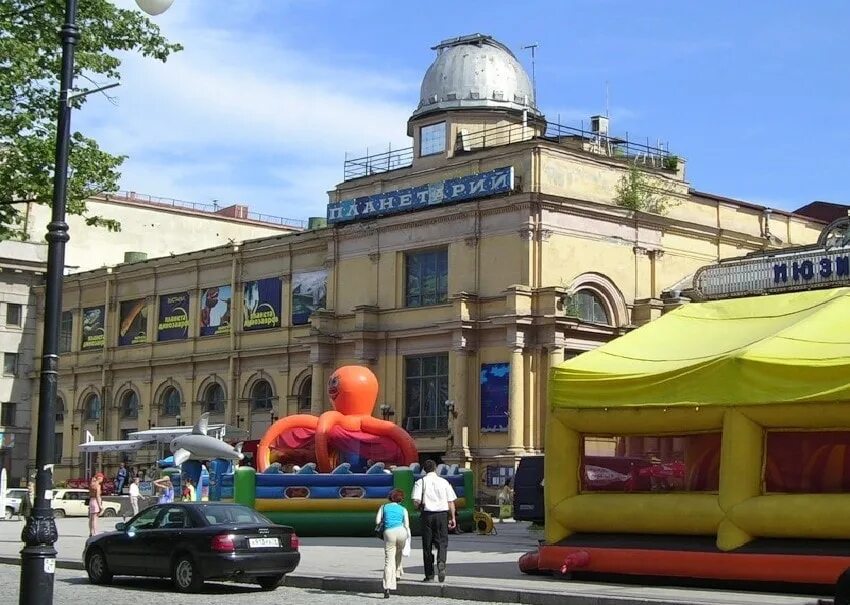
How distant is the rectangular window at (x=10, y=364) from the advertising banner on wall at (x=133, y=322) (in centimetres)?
656

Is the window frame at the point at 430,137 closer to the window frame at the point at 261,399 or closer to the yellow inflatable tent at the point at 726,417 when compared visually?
the window frame at the point at 261,399

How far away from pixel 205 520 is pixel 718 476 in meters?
7.63

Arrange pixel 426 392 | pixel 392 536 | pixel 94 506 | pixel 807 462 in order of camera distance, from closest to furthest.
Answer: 1. pixel 807 462
2. pixel 392 536
3. pixel 94 506
4. pixel 426 392

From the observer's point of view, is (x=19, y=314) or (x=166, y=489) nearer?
(x=166, y=489)

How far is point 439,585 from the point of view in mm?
19500

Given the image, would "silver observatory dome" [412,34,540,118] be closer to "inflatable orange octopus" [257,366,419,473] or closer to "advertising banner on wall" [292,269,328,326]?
"advertising banner on wall" [292,269,328,326]

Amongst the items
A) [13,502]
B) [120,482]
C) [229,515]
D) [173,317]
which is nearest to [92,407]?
[173,317]

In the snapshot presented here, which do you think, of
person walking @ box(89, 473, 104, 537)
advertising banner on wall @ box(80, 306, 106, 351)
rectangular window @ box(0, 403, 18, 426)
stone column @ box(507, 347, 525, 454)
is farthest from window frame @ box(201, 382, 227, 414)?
person walking @ box(89, 473, 104, 537)

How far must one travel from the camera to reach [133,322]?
6538 centimetres

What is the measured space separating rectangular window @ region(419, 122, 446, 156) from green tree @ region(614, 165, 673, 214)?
23.9 ft

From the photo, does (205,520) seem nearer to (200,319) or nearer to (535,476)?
(535,476)

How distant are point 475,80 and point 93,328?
78.3 feet

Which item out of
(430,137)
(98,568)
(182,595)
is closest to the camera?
(182,595)

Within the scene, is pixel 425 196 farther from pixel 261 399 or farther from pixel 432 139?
pixel 261 399
